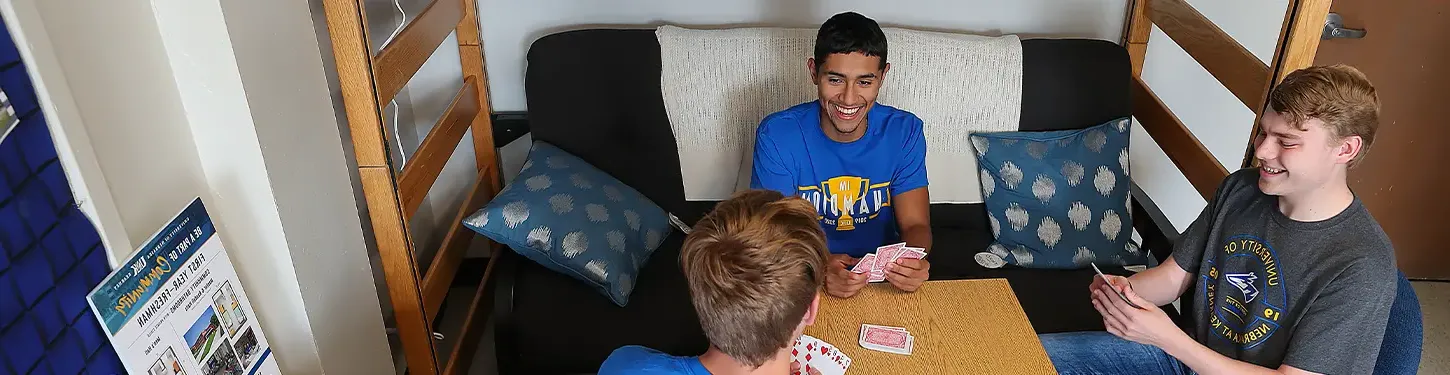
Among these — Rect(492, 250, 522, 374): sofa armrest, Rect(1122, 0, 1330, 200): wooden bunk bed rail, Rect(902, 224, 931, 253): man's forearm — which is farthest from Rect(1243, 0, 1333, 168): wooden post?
Rect(492, 250, 522, 374): sofa armrest

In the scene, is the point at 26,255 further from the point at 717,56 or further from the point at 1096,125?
the point at 1096,125

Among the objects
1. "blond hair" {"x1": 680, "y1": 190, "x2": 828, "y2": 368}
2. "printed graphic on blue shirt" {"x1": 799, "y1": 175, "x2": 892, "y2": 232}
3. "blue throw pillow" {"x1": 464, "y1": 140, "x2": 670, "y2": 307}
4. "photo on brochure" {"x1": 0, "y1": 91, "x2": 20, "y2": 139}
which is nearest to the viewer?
"photo on brochure" {"x1": 0, "y1": 91, "x2": 20, "y2": 139}

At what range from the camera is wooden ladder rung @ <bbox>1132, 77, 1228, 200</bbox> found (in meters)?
2.16

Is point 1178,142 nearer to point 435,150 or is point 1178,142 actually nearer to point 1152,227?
point 1152,227

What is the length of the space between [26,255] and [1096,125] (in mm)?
2371

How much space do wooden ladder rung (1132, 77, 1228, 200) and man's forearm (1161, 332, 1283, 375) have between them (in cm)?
71

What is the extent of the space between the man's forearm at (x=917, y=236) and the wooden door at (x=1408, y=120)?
127 centimetres

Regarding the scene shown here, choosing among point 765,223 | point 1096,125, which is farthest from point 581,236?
point 1096,125

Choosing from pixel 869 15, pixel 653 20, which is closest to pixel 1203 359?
pixel 869 15

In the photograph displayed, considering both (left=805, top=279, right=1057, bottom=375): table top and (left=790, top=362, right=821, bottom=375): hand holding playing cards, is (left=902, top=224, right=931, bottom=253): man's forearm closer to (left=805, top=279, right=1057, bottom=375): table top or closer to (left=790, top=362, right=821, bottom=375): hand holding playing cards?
(left=805, top=279, right=1057, bottom=375): table top

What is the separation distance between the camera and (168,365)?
1114mm

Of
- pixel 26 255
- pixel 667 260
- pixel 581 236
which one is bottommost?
pixel 667 260

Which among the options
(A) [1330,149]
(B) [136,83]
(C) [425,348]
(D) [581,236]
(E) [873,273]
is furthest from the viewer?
(D) [581,236]

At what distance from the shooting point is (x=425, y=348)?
1967mm
